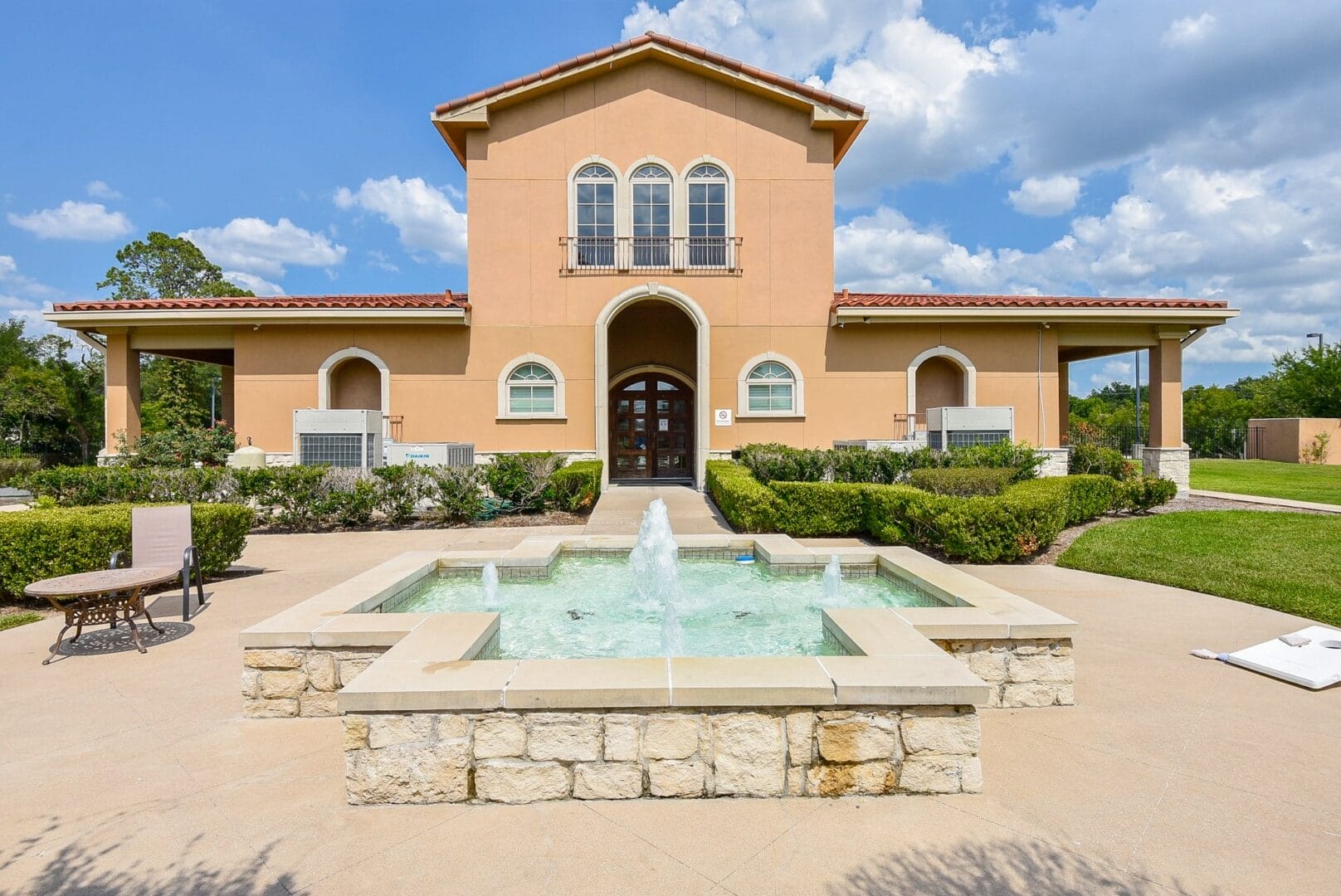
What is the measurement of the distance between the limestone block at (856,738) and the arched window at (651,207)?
13942mm

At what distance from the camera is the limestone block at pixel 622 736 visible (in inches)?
123

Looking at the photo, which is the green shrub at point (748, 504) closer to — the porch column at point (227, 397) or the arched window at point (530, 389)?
the arched window at point (530, 389)

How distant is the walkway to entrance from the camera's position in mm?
10789

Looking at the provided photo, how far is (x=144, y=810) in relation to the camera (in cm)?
308

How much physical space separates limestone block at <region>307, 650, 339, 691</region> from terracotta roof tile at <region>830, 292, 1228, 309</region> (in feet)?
44.9

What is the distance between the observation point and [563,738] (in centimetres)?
313

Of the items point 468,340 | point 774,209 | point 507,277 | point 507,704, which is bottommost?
point 507,704

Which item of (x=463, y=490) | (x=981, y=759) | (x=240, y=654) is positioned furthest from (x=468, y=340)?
(x=981, y=759)

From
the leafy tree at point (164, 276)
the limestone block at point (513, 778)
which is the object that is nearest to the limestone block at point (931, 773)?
the limestone block at point (513, 778)

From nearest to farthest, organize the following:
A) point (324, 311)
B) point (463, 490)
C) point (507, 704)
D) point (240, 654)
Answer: point (507, 704)
point (240, 654)
point (463, 490)
point (324, 311)

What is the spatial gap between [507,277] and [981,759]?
1461 centimetres

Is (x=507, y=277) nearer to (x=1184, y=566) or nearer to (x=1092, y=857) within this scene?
(x=1184, y=566)

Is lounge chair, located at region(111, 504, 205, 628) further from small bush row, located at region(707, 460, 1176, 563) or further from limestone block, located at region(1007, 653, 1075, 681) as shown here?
limestone block, located at region(1007, 653, 1075, 681)

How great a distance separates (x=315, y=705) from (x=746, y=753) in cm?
290
